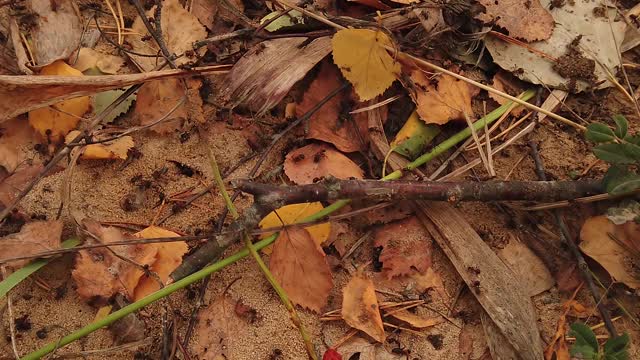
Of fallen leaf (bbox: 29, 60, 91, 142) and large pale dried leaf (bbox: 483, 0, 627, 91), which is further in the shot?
large pale dried leaf (bbox: 483, 0, 627, 91)

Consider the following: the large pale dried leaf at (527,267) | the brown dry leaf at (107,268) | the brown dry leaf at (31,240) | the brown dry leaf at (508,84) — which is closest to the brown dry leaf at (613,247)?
the large pale dried leaf at (527,267)

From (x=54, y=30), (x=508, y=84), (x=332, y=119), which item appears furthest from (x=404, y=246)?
(x=54, y=30)

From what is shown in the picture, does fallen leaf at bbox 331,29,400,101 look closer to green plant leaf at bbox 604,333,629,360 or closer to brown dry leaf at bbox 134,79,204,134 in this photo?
brown dry leaf at bbox 134,79,204,134

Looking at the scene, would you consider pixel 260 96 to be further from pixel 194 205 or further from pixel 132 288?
pixel 132 288

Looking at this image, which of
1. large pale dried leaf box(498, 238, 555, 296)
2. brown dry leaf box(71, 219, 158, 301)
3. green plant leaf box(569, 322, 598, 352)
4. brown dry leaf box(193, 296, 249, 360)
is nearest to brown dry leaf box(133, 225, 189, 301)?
brown dry leaf box(71, 219, 158, 301)

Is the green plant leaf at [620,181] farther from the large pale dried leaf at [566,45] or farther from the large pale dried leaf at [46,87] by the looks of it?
the large pale dried leaf at [46,87]

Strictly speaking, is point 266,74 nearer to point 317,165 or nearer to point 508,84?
point 317,165
